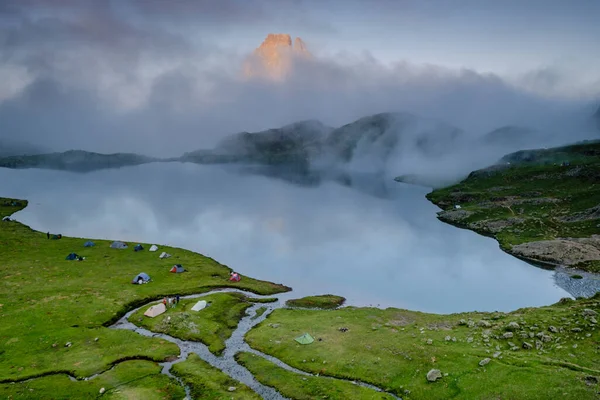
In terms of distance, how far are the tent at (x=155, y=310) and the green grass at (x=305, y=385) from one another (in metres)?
25.2

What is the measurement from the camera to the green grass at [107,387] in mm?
44562

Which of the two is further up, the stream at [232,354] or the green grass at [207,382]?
the green grass at [207,382]

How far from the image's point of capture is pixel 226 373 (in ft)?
169

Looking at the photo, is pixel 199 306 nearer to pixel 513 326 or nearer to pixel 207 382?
pixel 207 382

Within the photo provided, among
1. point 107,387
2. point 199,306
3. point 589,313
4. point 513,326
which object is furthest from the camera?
point 199,306

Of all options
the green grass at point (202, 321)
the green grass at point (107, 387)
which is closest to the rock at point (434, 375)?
the green grass at point (107, 387)

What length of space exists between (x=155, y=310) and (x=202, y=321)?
9.75 m

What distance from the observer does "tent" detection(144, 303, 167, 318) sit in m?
70.2

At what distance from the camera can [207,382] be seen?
4806 centimetres

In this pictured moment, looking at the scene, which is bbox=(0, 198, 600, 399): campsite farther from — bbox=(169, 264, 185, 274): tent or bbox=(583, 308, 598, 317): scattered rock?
bbox=(169, 264, 185, 274): tent

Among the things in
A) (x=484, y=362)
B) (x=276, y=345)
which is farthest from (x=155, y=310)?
→ (x=484, y=362)

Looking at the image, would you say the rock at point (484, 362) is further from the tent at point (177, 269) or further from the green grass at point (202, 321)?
the tent at point (177, 269)

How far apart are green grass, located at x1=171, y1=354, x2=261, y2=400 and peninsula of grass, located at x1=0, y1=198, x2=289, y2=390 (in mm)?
5113

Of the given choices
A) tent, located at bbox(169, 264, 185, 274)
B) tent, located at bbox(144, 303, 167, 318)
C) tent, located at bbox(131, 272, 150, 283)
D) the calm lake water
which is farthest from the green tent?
tent, located at bbox(169, 264, 185, 274)
